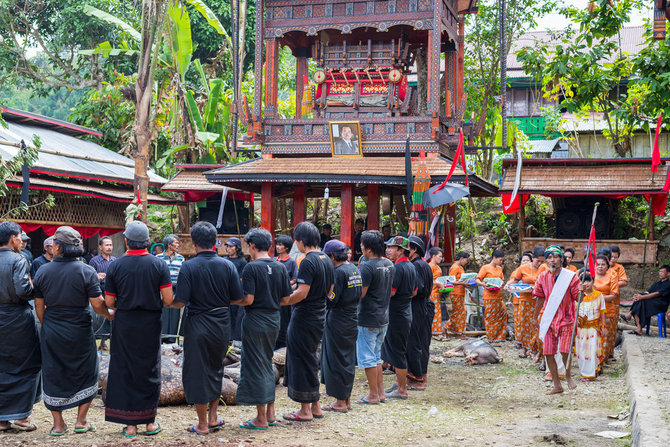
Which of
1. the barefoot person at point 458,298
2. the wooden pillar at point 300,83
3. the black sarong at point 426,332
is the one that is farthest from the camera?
the wooden pillar at point 300,83

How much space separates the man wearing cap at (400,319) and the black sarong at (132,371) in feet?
9.52

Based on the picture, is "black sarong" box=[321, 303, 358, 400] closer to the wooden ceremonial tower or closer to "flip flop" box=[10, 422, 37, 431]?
"flip flop" box=[10, 422, 37, 431]

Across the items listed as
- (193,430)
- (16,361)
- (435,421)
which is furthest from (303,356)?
(16,361)

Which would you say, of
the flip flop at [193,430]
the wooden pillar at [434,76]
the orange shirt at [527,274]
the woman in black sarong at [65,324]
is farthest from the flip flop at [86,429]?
the wooden pillar at [434,76]

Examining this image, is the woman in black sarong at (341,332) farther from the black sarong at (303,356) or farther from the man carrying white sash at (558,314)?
the man carrying white sash at (558,314)

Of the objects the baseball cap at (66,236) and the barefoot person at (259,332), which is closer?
the baseball cap at (66,236)

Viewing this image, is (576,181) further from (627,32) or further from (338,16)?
(627,32)

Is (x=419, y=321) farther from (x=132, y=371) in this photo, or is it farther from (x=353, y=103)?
(x=353, y=103)

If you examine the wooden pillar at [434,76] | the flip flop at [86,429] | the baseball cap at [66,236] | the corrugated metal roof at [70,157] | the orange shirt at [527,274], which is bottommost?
the flip flop at [86,429]

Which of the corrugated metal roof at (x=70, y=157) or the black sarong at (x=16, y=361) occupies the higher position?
the corrugated metal roof at (x=70, y=157)

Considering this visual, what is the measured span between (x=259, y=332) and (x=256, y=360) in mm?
251

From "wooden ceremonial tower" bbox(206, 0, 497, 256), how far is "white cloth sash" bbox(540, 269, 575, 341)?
5.62 meters

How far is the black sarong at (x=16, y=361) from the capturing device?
591cm

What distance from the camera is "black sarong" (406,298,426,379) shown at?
27.0 ft
